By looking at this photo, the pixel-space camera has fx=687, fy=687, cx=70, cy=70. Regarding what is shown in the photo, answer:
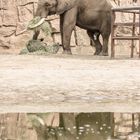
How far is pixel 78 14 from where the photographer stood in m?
15.8

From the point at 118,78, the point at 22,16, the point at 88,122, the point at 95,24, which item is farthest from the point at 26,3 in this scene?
the point at 88,122

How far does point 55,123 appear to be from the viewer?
301 inches

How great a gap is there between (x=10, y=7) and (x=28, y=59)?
24.0ft

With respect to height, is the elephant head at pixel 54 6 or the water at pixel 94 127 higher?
the elephant head at pixel 54 6

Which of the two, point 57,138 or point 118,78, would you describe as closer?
point 57,138

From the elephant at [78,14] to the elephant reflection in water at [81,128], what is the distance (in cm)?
727

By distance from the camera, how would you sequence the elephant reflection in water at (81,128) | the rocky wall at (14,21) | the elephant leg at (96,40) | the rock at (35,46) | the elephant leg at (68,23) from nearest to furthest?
the elephant reflection in water at (81,128) < the elephant leg at (68,23) < the rock at (35,46) < the elephant leg at (96,40) < the rocky wall at (14,21)

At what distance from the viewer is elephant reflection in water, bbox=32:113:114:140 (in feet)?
21.9

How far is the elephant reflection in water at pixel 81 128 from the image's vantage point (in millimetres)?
6684

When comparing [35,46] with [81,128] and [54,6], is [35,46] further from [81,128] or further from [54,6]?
[81,128]

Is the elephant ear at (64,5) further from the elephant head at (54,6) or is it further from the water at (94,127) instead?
the water at (94,127)

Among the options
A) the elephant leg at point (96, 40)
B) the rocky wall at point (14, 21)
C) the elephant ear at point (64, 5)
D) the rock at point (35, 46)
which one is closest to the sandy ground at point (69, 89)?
the elephant ear at point (64, 5)

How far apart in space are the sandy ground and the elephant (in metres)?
3.78

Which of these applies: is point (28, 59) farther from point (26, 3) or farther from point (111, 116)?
point (26, 3)
